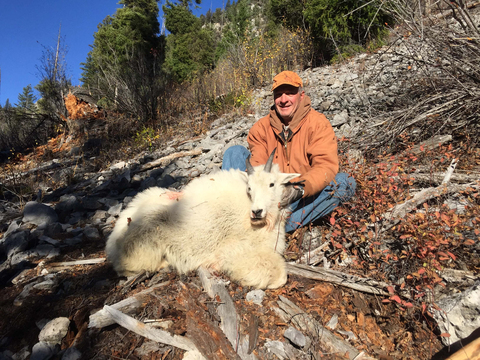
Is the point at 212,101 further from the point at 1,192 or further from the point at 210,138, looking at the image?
the point at 1,192

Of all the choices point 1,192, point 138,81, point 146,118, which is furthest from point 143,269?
point 138,81

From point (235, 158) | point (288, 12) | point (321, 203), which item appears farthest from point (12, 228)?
point (288, 12)

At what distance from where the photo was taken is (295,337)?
2256 millimetres

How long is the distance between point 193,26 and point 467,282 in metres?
23.3

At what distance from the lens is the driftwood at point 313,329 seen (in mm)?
2159

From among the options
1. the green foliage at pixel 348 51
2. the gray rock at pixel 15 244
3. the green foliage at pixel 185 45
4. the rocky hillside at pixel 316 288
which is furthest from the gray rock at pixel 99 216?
the green foliage at pixel 185 45

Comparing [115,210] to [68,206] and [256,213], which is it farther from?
[256,213]

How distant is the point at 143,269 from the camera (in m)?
3.17

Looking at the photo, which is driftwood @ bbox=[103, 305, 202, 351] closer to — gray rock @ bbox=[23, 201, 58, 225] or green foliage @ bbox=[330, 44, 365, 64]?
gray rock @ bbox=[23, 201, 58, 225]

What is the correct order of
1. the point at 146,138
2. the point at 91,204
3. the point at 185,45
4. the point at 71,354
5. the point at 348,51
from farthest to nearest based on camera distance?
the point at 185,45 → the point at 348,51 → the point at 146,138 → the point at 91,204 → the point at 71,354

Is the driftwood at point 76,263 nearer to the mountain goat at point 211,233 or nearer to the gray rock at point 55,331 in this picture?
the mountain goat at point 211,233

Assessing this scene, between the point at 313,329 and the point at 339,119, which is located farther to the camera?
the point at 339,119

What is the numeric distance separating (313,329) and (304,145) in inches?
97.0

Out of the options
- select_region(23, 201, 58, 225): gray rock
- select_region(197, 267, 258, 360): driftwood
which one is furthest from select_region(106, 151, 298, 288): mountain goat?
select_region(23, 201, 58, 225): gray rock
